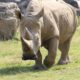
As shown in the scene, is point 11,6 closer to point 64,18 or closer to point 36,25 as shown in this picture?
point 64,18

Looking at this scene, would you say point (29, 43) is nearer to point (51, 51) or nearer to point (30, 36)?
point (30, 36)

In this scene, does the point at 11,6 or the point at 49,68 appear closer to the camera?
the point at 49,68

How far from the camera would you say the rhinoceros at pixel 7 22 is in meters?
20.1

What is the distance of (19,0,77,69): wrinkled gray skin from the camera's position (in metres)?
11.8

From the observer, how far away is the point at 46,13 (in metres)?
12.9

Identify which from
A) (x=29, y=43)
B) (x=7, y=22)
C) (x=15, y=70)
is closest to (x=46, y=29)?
(x=29, y=43)

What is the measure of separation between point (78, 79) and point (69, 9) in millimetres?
3568

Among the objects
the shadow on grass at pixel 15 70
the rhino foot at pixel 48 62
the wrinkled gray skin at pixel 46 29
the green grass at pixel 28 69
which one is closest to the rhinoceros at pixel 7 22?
the green grass at pixel 28 69

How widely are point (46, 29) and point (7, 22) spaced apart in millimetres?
7713

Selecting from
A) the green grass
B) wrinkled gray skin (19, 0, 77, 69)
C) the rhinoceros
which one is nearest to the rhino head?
wrinkled gray skin (19, 0, 77, 69)

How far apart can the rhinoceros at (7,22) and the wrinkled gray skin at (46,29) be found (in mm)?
5805

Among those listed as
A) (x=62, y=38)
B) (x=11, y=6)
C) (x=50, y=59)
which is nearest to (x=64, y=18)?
(x=62, y=38)

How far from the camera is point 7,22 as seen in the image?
20.3m

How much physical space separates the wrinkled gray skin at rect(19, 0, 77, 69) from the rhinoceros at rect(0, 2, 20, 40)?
229 inches
